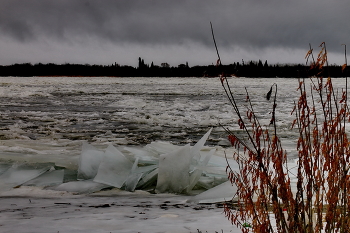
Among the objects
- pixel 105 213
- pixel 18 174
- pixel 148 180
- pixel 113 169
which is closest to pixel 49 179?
pixel 18 174

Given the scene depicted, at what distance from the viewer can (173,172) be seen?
347 centimetres

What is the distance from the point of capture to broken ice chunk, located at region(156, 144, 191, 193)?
3.45 meters

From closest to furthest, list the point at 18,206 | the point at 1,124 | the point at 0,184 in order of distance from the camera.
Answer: the point at 18,206 < the point at 0,184 < the point at 1,124

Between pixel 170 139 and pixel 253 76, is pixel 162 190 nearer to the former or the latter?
pixel 170 139

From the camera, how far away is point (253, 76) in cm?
4769

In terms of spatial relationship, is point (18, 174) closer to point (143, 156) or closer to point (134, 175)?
point (134, 175)

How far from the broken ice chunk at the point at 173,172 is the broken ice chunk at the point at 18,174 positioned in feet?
4.84

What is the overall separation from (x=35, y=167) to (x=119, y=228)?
2238 mm

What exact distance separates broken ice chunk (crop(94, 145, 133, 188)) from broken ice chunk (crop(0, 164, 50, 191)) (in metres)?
0.79

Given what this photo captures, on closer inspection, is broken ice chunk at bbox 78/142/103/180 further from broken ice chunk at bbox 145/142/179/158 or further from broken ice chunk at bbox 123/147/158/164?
broken ice chunk at bbox 145/142/179/158

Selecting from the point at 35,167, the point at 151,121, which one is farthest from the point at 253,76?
the point at 35,167

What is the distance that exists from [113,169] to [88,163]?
1.23 ft

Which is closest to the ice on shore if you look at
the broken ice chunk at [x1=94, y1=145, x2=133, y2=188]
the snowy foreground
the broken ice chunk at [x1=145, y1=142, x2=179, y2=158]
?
the broken ice chunk at [x1=94, y1=145, x2=133, y2=188]

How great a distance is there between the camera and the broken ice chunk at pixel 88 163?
3.76 m
